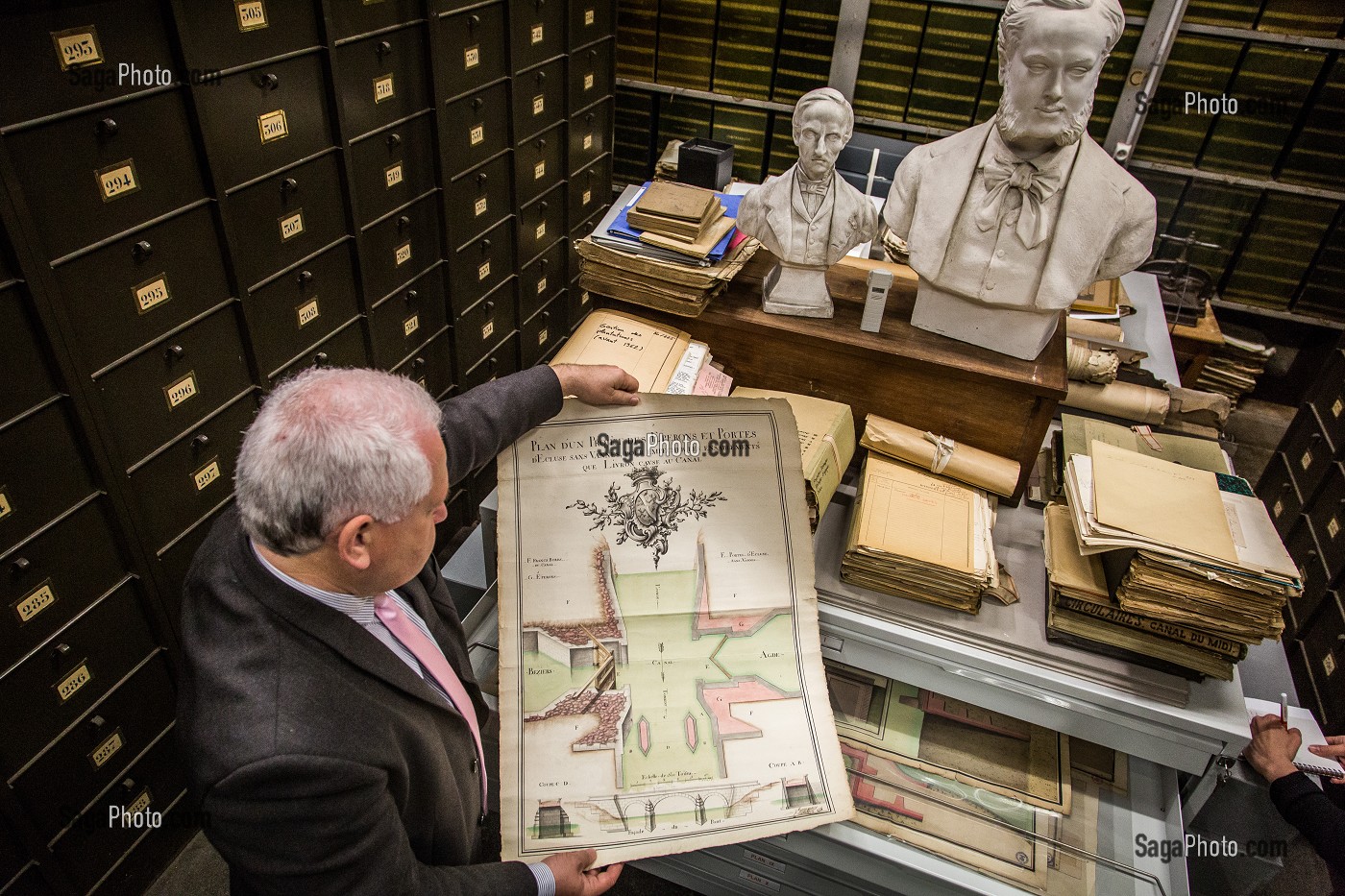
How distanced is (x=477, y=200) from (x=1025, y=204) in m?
1.67

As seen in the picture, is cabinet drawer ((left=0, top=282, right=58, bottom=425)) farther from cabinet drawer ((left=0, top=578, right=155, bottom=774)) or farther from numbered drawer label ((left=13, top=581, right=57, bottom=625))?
cabinet drawer ((left=0, top=578, right=155, bottom=774))

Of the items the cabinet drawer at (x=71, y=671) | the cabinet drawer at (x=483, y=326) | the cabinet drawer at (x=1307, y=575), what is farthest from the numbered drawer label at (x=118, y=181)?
the cabinet drawer at (x=1307, y=575)

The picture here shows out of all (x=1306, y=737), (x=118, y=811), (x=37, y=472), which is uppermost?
(x=37, y=472)

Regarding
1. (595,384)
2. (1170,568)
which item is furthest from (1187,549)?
(595,384)

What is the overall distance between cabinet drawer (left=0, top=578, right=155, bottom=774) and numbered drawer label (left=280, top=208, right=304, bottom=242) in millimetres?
754

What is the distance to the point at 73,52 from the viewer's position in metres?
1.21

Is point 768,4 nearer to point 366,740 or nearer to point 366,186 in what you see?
point 366,186

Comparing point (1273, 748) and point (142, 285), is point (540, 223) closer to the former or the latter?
point (142, 285)

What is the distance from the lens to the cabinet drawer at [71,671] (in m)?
1.35

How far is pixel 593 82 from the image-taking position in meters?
3.04

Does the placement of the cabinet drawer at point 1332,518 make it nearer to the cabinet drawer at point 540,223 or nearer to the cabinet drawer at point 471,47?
the cabinet drawer at point 540,223

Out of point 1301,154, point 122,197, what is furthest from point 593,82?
point 1301,154

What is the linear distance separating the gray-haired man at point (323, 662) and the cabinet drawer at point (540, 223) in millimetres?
1977

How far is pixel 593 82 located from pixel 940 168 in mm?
2066
